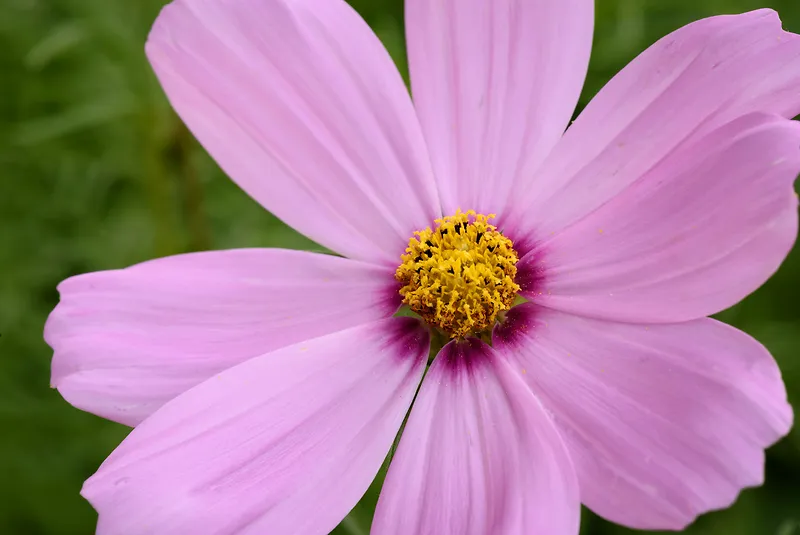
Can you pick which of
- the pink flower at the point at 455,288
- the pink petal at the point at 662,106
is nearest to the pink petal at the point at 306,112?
the pink flower at the point at 455,288

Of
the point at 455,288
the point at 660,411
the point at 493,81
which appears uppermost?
the point at 493,81

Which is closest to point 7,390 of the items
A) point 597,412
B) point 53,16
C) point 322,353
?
point 53,16

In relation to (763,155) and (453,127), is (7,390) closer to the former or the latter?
(453,127)

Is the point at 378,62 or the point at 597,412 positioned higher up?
the point at 378,62

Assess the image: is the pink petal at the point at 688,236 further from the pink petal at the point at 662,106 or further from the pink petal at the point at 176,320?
the pink petal at the point at 176,320

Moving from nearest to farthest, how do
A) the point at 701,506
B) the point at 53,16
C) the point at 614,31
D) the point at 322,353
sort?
the point at 701,506 → the point at 322,353 → the point at 614,31 → the point at 53,16

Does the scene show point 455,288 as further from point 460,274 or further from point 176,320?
point 176,320

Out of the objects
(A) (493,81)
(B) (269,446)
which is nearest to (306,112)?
(A) (493,81)
